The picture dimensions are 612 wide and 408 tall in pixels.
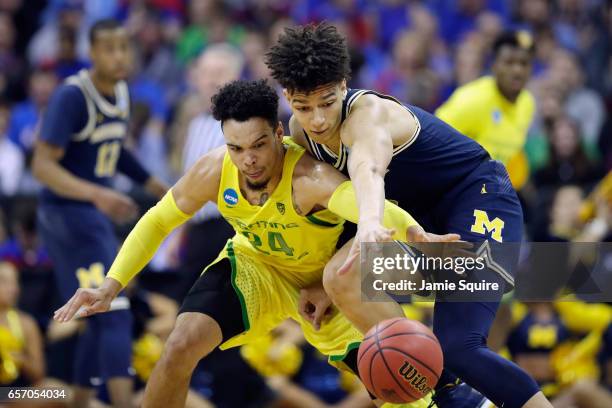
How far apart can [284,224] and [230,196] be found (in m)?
0.31

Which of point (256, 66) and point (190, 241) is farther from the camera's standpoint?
point (256, 66)

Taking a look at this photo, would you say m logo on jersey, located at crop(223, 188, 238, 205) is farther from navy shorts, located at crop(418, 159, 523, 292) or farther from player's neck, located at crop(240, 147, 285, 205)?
navy shorts, located at crop(418, 159, 523, 292)

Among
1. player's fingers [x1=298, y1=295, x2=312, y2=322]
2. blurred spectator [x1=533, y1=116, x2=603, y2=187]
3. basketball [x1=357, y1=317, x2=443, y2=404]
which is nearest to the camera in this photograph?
basketball [x1=357, y1=317, x2=443, y2=404]

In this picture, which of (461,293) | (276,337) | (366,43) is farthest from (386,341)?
(366,43)

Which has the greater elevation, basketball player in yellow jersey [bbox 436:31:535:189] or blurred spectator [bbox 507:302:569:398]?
basketball player in yellow jersey [bbox 436:31:535:189]

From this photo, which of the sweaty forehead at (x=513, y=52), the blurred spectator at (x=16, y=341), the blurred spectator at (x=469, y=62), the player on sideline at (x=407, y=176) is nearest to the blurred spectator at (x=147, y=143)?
the blurred spectator at (x=16, y=341)

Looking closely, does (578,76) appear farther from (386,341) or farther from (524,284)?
(386,341)

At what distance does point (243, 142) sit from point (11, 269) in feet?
12.0

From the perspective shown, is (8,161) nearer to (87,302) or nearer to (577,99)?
(577,99)

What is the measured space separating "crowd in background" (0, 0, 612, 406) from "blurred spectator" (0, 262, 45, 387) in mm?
202

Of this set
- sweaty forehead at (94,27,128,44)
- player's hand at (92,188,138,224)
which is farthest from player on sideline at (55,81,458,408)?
sweaty forehead at (94,27,128,44)

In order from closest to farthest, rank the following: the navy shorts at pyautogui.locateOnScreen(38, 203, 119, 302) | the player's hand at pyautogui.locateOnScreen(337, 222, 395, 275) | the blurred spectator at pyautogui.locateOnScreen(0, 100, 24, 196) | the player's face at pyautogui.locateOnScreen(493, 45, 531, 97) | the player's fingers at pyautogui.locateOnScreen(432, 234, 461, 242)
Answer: the player's hand at pyautogui.locateOnScreen(337, 222, 395, 275) → the player's fingers at pyautogui.locateOnScreen(432, 234, 461, 242) → the navy shorts at pyautogui.locateOnScreen(38, 203, 119, 302) → the player's face at pyautogui.locateOnScreen(493, 45, 531, 97) → the blurred spectator at pyautogui.locateOnScreen(0, 100, 24, 196)

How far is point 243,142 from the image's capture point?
535 cm

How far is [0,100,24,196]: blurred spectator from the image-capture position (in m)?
10.8
